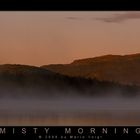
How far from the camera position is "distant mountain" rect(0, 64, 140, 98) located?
2.18 m

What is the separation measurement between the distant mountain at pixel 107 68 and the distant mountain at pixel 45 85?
0.02 meters

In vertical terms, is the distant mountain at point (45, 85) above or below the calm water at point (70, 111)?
above

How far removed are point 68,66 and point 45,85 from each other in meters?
0.11

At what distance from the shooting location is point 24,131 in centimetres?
213

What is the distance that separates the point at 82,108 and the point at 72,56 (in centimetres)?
19

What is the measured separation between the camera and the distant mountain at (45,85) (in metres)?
2.18

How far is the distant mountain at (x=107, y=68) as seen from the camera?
2174mm

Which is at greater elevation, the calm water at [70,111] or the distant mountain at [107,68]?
the distant mountain at [107,68]
